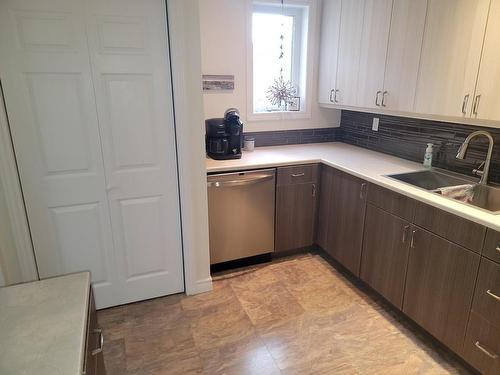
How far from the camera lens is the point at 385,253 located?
236 centimetres

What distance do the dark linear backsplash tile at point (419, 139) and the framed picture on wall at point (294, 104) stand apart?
1.67 feet

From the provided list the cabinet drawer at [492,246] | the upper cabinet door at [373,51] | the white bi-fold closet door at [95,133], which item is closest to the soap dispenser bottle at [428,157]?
the upper cabinet door at [373,51]

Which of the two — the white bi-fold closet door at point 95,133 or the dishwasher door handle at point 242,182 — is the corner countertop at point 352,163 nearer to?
the dishwasher door handle at point 242,182

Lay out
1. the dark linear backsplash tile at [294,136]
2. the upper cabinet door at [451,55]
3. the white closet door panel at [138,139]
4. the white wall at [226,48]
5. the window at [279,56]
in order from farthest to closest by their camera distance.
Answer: the dark linear backsplash tile at [294,136] → the window at [279,56] → the white wall at [226,48] → the white closet door panel at [138,139] → the upper cabinet door at [451,55]

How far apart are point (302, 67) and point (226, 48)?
31.8 inches

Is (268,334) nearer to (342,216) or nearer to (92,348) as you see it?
(342,216)

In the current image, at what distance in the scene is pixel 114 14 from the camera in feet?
6.66

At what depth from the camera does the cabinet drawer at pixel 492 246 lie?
163 cm

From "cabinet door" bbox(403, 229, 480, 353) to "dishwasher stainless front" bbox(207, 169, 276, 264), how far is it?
116 cm

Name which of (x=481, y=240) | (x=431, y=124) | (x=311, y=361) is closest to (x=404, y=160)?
(x=431, y=124)

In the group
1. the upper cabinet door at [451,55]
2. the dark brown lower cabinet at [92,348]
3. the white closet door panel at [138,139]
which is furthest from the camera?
the white closet door panel at [138,139]

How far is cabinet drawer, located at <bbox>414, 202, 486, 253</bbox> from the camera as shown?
1.72 metres

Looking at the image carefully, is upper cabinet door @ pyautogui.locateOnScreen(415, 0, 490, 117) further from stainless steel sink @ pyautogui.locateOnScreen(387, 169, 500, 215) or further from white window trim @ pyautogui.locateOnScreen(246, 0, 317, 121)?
white window trim @ pyautogui.locateOnScreen(246, 0, 317, 121)

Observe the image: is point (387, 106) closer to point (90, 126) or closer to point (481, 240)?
point (481, 240)
